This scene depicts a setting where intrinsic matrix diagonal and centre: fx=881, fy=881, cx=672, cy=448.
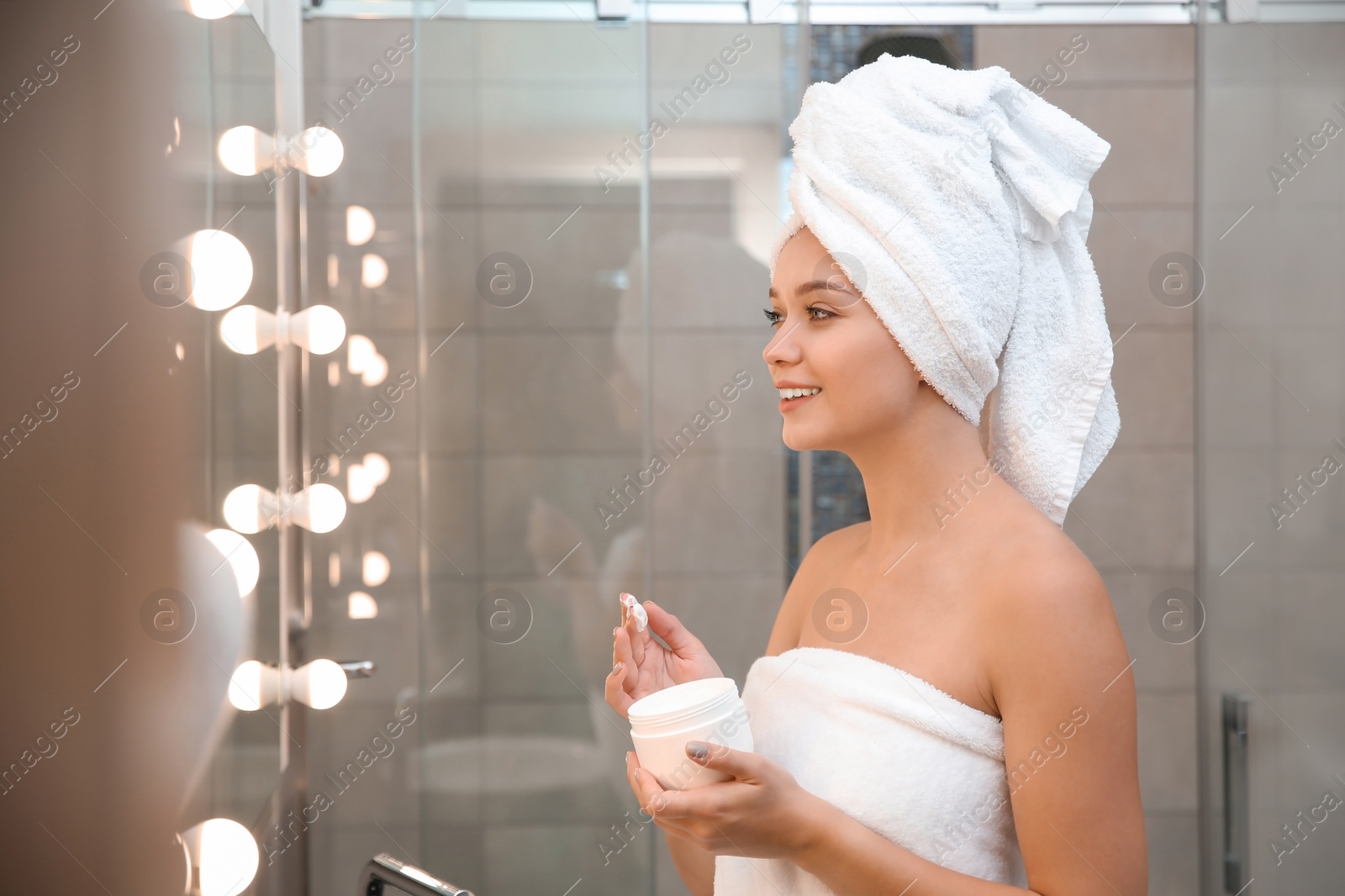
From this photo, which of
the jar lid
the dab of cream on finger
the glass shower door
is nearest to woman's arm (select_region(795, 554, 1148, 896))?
the jar lid

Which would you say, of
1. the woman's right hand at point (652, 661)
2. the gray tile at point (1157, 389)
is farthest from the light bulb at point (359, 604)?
the gray tile at point (1157, 389)

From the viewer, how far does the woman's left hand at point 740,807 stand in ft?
1.80

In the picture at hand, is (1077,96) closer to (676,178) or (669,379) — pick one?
(676,178)

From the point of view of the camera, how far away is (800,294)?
71cm

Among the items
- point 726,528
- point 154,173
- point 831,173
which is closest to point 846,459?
point 726,528

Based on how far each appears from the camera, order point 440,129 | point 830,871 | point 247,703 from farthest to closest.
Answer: point 440,129 < point 247,703 < point 830,871

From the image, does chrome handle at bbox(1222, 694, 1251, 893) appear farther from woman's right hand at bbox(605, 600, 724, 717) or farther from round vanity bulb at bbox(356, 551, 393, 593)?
round vanity bulb at bbox(356, 551, 393, 593)

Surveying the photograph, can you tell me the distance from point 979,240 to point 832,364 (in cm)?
14

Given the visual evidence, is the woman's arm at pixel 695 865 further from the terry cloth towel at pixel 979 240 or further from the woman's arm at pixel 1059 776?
the terry cloth towel at pixel 979 240

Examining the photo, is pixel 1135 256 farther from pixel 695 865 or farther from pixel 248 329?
pixel 248 329

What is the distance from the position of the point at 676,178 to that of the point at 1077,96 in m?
0.77

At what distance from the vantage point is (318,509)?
130 cm

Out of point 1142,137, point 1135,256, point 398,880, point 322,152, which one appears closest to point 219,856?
point 398,880

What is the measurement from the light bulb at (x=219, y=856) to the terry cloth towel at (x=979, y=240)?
80 centimetres
